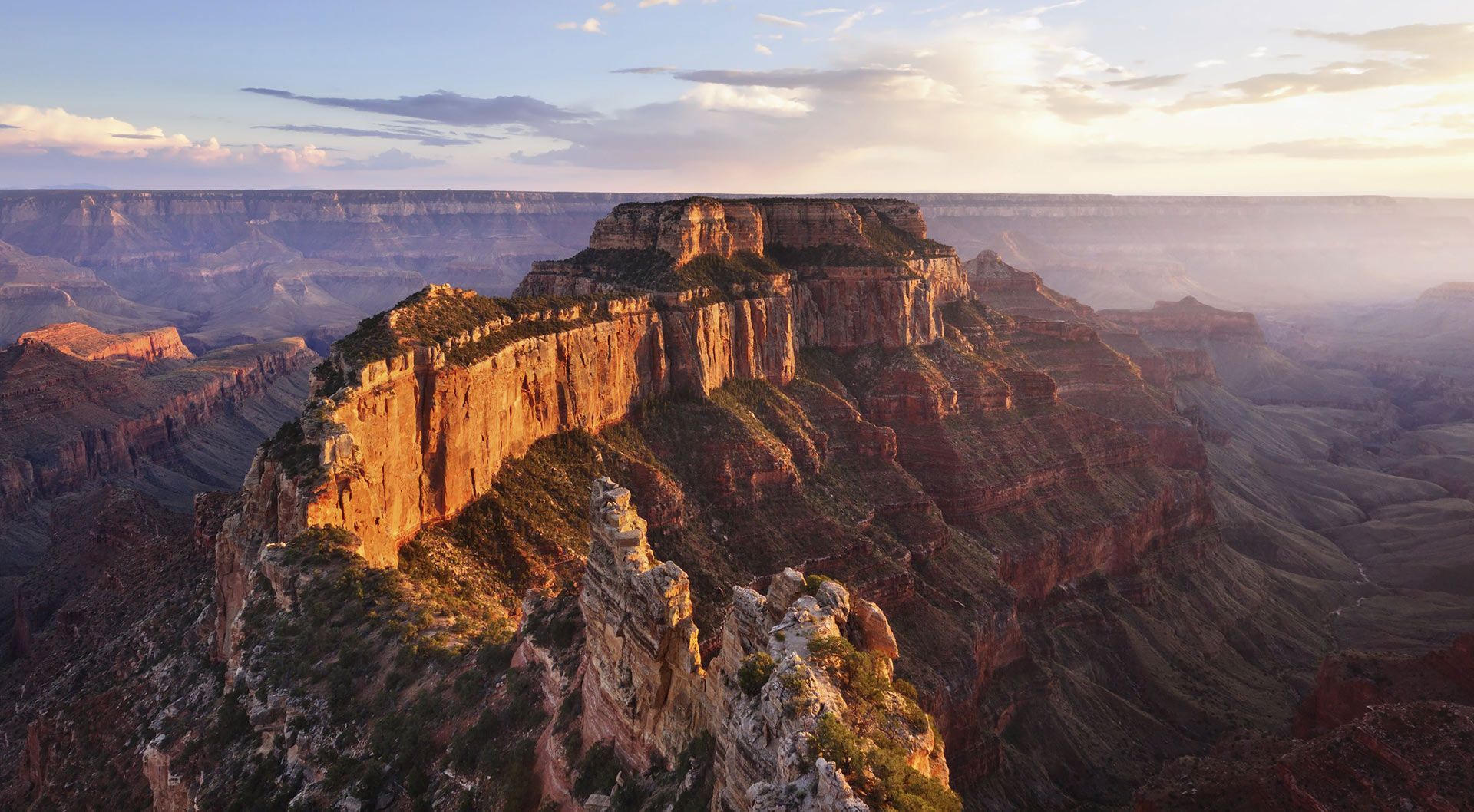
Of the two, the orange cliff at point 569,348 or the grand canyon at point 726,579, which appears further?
the orange cliff at point 569,348

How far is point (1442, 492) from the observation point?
152 m

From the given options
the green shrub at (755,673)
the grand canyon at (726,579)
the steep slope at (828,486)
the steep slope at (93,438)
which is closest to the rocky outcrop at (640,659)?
the grand canyon at (726,579)

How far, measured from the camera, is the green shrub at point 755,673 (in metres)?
23.2

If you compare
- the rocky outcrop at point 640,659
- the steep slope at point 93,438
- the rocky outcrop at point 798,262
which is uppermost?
the rocky outcrop at point 798,262

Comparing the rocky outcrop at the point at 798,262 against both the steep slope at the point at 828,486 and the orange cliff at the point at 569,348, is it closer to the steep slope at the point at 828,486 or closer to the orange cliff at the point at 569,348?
the orange cliff at the point at 569,348

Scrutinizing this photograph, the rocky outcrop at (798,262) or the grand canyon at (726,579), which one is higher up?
the rocky outcrop at (798,262)

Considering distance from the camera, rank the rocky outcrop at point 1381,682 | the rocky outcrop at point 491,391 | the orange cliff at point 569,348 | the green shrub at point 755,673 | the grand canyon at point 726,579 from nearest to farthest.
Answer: the green shrub at point 755,673 < the grand canyon at point 726,579 < the rocky outcrop at point 491,391 < the orange cliff at point 569,348 < the rocky outcrop at point 1381,682

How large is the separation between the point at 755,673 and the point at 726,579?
47319 millimetres

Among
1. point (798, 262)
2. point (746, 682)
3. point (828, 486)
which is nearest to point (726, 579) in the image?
point (828, 486)

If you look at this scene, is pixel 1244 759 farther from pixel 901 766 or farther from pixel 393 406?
pixel 393 406

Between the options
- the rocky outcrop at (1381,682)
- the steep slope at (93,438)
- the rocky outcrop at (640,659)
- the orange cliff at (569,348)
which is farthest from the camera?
the steep slope at (93,438)

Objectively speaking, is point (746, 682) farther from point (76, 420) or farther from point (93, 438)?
point (76, 420)

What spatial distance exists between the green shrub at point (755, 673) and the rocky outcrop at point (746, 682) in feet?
0.10

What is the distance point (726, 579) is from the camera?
70125 mm
